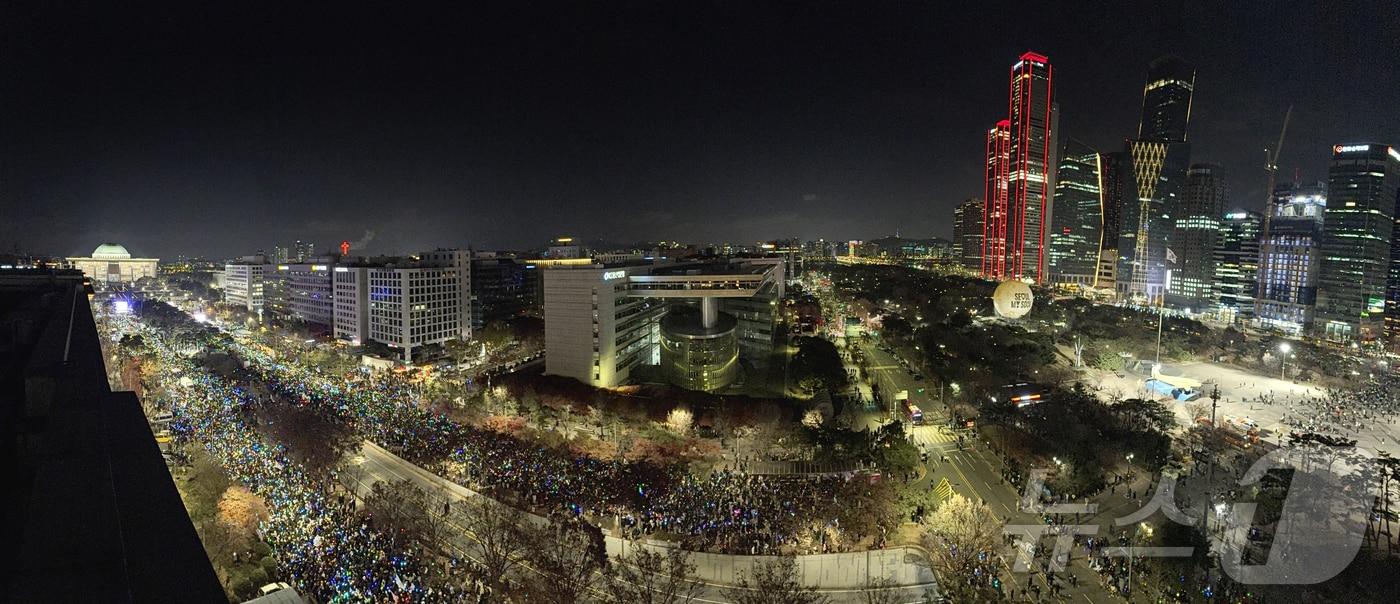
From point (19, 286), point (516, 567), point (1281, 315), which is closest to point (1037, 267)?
point (1281, 315)

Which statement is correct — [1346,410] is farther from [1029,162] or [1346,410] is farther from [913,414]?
[1029,162]

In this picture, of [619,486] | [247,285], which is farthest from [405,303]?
[247,285]

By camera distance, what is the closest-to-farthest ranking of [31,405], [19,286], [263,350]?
[31,405]
[19,286]
[263,350]

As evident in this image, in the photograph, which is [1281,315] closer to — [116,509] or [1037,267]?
[1037,267]

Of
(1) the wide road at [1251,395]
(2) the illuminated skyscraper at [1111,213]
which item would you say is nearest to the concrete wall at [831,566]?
(1) the wide road at [1251,395]

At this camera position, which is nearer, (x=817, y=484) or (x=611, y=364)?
(x=817, y=484)

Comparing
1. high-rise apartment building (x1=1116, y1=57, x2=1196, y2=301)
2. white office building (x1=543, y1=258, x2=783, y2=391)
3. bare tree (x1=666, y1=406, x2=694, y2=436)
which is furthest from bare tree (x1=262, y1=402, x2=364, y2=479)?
high-rise apartment building (x1=1116, y1=57, x2=1196, y2=301)
